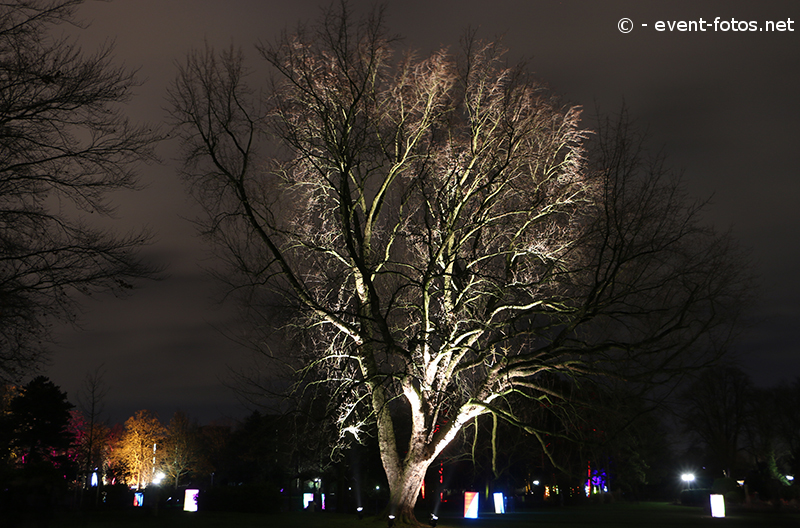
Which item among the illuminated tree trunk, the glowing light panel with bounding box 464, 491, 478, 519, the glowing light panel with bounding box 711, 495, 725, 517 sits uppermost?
the illuminated tree trunk

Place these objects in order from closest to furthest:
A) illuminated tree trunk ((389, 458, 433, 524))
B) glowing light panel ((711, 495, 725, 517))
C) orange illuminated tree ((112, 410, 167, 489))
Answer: illuminated tree trunk ((389, 458, 433, 524)), glowing light panel ((711, 495, 725, 517)), orange illuminated tree ((112, 410, 167, 489))

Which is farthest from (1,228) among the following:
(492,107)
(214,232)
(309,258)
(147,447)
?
(147,447)

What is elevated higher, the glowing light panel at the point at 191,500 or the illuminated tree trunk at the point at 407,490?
the illuminated tree trunk at the point at 407,490

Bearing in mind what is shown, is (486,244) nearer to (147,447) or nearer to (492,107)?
(492,107)

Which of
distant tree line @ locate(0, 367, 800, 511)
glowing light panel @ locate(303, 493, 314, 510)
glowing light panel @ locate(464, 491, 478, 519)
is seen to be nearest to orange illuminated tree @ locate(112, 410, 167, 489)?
distant tree line @ locate(0, 367, 800, 511)

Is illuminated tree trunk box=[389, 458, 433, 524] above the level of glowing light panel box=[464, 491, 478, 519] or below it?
above

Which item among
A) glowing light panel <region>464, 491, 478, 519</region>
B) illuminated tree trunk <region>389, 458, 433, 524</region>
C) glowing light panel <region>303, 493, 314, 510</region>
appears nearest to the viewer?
illuminated tree trunk <region>389, 458, 433, 524</region>

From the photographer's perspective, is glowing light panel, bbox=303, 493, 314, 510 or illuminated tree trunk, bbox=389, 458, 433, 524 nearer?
illuminated tree trunk, bbox=389, 458, 433, 524

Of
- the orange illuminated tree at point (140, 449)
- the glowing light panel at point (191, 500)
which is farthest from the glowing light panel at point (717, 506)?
the orange illuminated tree at point (140, 449)

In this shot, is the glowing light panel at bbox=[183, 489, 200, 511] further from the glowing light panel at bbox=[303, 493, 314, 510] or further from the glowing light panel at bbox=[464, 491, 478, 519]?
the glowing light panel at bbox=[464, 491, 478, 519]

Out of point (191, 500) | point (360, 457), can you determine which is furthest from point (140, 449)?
point (191, 500)

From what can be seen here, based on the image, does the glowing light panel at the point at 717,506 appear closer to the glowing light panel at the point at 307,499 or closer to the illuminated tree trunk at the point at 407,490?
the illuminated tree trunk at the point at 407,490

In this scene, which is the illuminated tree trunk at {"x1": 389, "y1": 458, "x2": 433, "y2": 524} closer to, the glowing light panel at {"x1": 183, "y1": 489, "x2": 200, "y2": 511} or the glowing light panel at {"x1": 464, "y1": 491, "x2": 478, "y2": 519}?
the glowing light panel at {"x1": 464, "y1": 491, "x2": 478, "y2": 519}

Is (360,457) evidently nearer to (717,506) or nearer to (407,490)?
(717,506)
